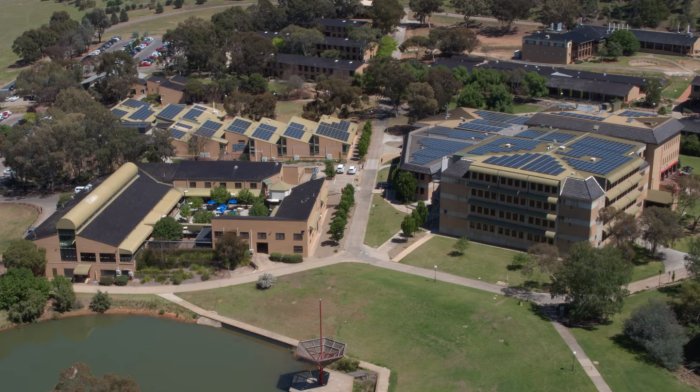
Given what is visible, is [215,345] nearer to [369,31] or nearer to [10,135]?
[10,135]

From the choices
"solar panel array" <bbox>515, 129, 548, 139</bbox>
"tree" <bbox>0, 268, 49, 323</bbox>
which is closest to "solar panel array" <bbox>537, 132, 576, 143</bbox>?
"solar panel array" <bbox>515, 129, 548, 139</bbox>

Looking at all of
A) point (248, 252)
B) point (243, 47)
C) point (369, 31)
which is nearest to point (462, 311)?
point (248, 252)

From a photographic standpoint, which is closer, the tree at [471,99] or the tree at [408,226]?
the tree at [408,226]

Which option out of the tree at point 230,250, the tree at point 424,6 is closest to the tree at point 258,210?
the tree at point 230,250

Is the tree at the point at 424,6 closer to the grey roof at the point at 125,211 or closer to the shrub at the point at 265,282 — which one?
the grey roof at the point at 125,211

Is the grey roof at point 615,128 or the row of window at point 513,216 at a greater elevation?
the grey roof at point 615,128

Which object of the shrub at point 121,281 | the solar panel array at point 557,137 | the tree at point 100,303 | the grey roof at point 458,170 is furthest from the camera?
the solar panel array at point 557,137

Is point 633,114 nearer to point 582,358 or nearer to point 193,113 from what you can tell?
point 582,358
